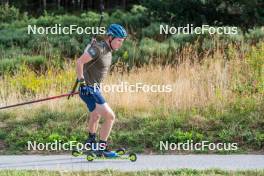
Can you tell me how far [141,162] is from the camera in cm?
866

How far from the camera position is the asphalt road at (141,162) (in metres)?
8.28

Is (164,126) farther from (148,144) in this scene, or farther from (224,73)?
(224,73)

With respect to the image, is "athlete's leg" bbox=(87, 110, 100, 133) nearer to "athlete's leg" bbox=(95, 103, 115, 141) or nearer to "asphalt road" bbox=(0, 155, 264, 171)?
"athlete's leg" bbox=(95, 103, 115, 141)

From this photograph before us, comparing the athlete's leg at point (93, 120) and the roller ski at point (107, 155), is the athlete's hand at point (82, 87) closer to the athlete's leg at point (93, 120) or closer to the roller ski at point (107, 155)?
the athlete's leg at point (93, 120)

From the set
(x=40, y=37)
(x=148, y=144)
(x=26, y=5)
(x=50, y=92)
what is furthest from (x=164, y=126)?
(x=26, y=5)

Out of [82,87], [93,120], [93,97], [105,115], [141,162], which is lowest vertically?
[141,162]

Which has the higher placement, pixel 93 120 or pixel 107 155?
pixel 93 120

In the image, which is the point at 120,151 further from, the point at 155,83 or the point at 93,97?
the point at 155,83

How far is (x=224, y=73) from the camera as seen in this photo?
12031 millimetres

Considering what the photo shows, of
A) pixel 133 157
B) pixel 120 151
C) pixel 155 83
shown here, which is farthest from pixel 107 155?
pixel 155 83

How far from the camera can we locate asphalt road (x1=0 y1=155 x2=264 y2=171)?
828cm

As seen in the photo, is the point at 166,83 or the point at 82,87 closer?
the point at 82,87

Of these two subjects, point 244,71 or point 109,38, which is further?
point 244,71

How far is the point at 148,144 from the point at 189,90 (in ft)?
6.84
